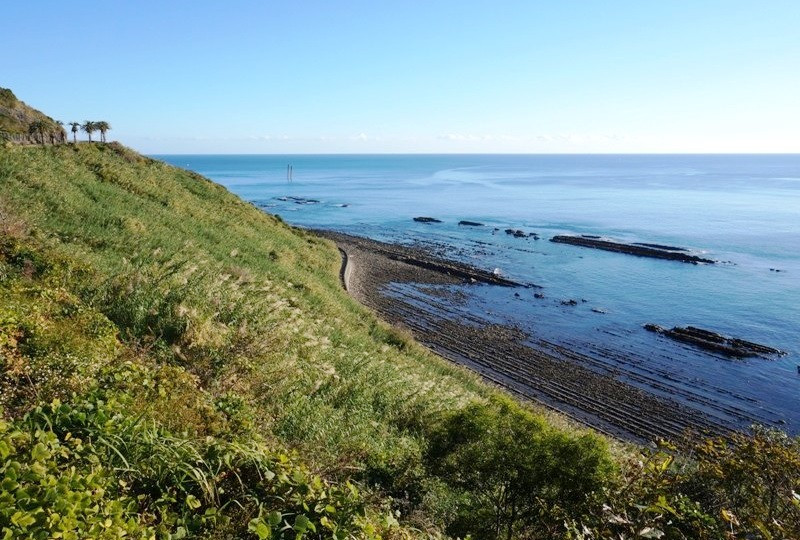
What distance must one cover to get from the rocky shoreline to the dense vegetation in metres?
15.2

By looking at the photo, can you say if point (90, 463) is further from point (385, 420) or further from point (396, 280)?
point (396, 280)

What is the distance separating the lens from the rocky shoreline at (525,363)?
93.2 feet

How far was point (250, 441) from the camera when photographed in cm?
561

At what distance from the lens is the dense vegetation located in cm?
430

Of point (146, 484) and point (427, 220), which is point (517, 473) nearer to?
point (146, 484)

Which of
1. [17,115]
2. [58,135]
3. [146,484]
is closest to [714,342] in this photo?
[146,484]

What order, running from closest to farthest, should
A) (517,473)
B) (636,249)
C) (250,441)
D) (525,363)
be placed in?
(250,441) < (517,473) < (525,363) < (636,249)

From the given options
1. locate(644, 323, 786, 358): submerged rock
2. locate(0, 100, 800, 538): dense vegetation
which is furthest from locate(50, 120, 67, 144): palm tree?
locate(644, 323, 786, 358): submerged rock

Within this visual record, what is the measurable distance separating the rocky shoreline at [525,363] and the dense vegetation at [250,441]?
15.2 meters

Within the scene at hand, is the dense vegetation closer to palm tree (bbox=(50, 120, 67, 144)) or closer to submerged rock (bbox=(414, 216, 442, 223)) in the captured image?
palm tree (bbox=(50, 120, 67, 144))

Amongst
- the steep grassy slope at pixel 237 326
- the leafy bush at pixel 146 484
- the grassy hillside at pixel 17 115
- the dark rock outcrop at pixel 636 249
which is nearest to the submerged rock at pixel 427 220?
the dark rock outcrop at pixel 636 249

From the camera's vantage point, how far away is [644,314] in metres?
45.4

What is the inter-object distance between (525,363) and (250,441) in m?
31.6

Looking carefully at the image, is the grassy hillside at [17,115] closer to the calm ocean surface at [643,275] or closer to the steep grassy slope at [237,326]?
the steep grassy slope at [237,326]
